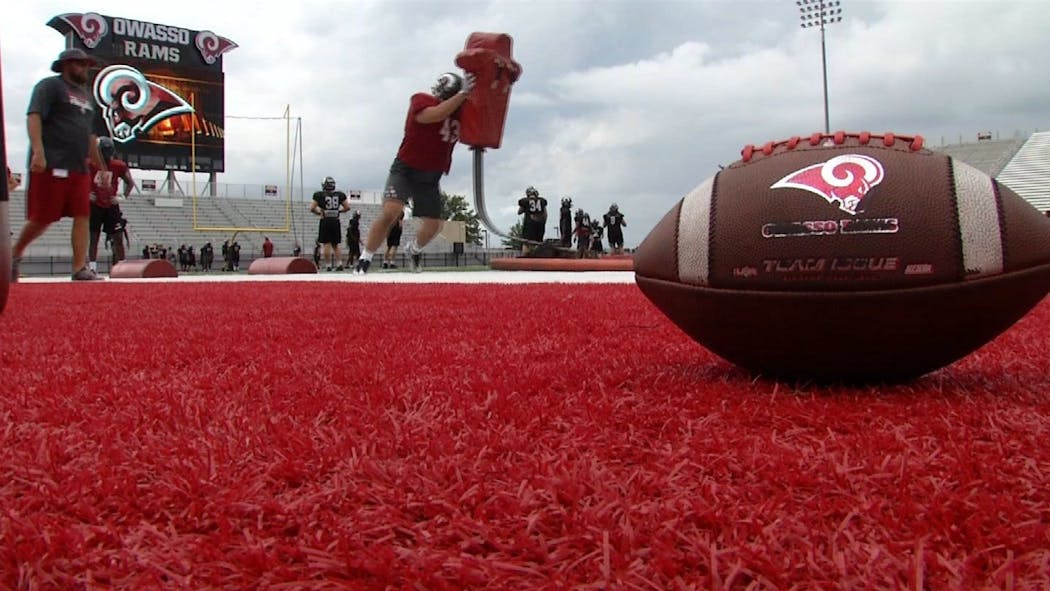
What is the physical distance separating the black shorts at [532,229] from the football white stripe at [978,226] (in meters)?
14.2

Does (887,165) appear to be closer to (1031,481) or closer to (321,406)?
(1031,481)

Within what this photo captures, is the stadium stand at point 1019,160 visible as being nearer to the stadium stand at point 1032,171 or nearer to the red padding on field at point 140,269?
the stadium stand at point 1032,171

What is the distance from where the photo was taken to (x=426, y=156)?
28.9 ft

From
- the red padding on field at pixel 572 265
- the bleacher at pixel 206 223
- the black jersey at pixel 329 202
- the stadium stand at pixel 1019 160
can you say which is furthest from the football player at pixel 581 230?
the stadium stand at pixel 1019 160

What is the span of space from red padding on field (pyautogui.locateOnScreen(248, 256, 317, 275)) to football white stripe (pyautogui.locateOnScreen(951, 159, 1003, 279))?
32.3 ft

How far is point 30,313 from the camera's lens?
378cm

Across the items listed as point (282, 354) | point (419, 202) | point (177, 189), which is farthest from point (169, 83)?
point (282, 354)

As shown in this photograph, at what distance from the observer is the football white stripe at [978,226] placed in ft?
4.71

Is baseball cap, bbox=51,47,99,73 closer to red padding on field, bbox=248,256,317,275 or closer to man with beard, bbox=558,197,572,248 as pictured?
red padding on field, bbox=248,256,317,275

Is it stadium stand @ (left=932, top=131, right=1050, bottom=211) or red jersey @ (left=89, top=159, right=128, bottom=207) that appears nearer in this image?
red jersey @ (left=89, top=159, right=128, bottom=207)

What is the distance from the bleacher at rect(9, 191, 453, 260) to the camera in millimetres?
28969

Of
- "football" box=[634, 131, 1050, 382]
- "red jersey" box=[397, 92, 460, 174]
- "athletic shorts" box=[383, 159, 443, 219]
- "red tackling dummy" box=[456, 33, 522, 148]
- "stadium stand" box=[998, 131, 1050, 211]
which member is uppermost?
"stadium stand" box=[998, 131, 1050, 211]

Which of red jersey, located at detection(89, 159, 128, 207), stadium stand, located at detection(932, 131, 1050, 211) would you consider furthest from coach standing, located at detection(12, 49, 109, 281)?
stadium stand, located at detection(932, 131, 1050, 211)

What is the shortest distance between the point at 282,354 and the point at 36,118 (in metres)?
5.01
